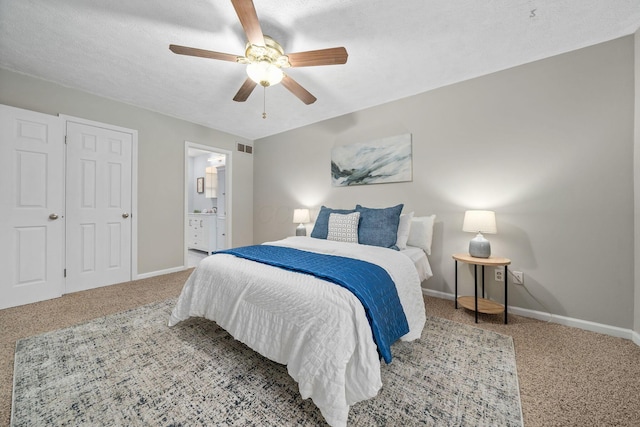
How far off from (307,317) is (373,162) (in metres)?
2.49

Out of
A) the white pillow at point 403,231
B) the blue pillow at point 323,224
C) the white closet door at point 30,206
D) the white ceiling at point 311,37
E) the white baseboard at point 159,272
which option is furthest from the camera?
the white baseboard at point 159,272

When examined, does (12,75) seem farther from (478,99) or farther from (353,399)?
(478,99)

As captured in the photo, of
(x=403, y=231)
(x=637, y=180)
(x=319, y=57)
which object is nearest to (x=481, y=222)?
(x=403, y=231)

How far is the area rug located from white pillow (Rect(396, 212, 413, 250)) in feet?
2.87

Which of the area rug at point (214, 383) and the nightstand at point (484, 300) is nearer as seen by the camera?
the area rug at point (214, 383)

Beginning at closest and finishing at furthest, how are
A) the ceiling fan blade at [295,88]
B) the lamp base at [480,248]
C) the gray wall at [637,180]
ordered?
the gray wall at [637,180] < the ceiling fan blade at [295,88] < the lamp base at [480,248]

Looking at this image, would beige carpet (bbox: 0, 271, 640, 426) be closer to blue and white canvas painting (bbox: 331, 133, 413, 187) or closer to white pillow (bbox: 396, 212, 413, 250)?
white pillow (bbox: 396, 212, 413, 250)

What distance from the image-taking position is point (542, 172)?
224 cm

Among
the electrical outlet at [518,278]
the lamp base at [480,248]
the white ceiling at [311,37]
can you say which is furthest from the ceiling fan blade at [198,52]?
the electrical outlet at [518,278]

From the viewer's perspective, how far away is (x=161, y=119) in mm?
3562

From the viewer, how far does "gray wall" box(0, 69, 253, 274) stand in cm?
281

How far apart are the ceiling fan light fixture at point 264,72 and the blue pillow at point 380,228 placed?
5.38 feet

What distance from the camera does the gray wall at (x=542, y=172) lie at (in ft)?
6.46

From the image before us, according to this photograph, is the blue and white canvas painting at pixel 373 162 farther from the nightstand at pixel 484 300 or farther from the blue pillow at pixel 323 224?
the nightstand at pixel 484 300
